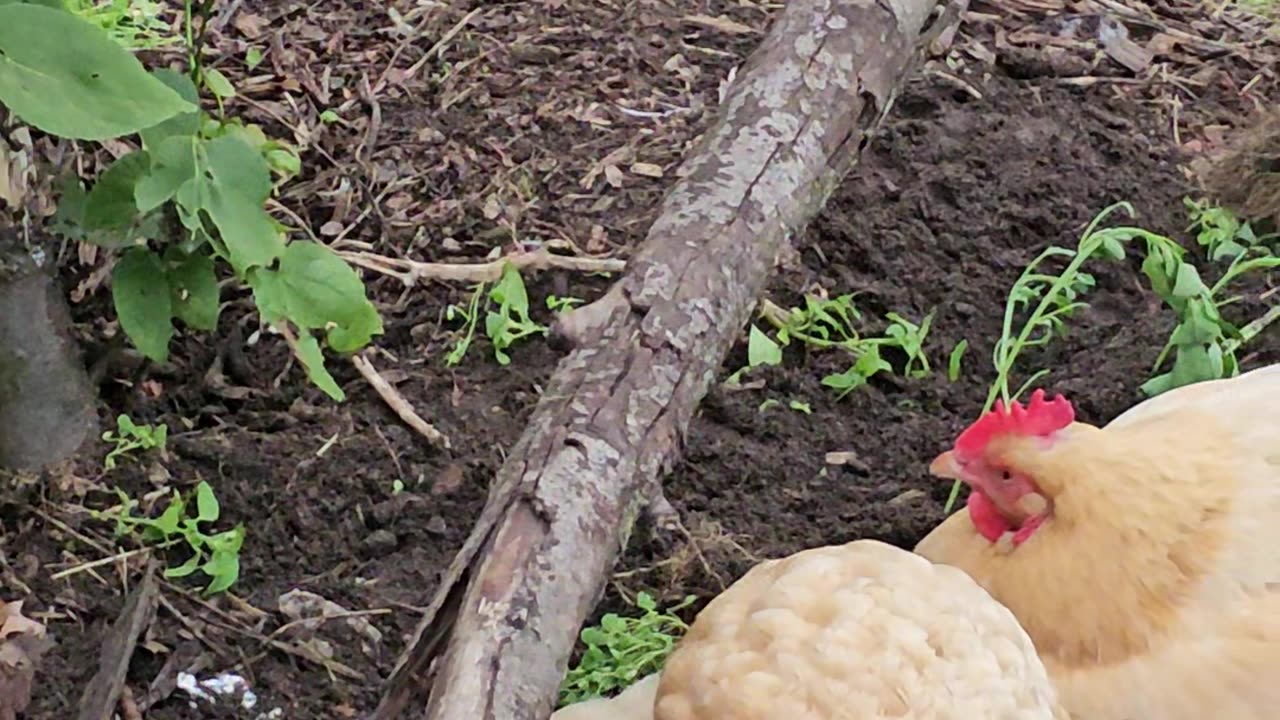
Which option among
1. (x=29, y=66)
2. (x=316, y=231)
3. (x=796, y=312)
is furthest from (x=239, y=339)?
(x=29, y=66)

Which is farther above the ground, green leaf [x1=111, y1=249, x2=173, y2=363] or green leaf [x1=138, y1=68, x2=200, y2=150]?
green leaf [x1=138, y1=68, x2=200, y2=150]

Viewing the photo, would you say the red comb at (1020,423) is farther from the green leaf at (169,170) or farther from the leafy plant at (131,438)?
the leafy plant at (131,438)

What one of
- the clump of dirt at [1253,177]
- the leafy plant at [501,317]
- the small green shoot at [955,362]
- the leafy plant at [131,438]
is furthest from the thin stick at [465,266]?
the clump of dirt at [1253,177]

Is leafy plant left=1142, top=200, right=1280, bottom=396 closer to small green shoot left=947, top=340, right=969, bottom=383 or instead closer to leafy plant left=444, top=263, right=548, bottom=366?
small green shoot left=947, top=340, right=969, bottom=383

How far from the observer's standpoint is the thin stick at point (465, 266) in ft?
7.70

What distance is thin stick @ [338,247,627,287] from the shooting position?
235 cm

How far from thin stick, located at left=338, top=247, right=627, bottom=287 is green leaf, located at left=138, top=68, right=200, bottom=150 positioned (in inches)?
28.1

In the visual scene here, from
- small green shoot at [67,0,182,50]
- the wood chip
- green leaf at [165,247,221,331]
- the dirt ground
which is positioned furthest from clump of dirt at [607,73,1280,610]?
small green shoot at [67,0,182,50]

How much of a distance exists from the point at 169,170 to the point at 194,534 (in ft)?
2.00

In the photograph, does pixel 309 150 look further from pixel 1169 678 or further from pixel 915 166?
pixel 1169 678

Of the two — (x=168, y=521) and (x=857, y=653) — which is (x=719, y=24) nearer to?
(x=168, y=521)

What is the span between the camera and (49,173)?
6.36 ft

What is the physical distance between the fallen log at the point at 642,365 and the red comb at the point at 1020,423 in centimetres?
36

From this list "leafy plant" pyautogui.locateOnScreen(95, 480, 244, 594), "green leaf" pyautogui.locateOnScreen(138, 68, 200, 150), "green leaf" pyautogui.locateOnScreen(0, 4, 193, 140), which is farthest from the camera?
"leafy plant" pyautogui.locateOnScreen(95, 480, 244, 594)
